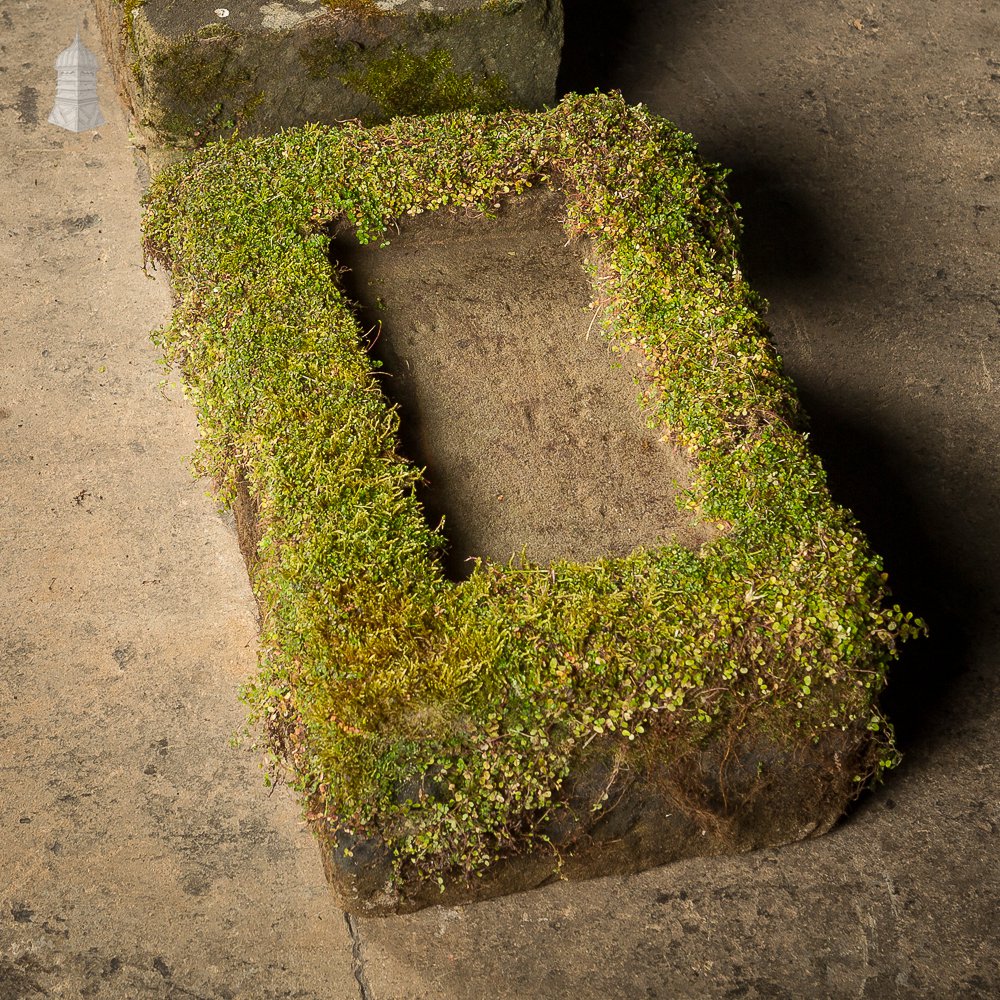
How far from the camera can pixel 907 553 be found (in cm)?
434

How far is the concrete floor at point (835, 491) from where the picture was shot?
334 cm

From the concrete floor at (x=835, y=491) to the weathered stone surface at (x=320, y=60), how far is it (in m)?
0.79

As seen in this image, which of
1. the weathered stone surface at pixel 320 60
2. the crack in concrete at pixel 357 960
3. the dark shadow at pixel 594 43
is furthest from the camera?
the dark shadow at pixel 594 43

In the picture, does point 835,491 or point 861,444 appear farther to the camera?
point 861,444

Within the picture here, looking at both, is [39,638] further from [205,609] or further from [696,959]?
[696,959]

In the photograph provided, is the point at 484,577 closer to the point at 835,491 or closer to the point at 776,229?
the point at 835,491

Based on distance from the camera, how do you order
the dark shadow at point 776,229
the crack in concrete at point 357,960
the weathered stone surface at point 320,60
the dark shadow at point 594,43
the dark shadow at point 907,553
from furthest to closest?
the dark shadow at point 594,43
the dark shadow at point 776,229
the weathered stone surface at point 320,60
the dark shadow at point 907,553
the crack in concrete at point 357,960

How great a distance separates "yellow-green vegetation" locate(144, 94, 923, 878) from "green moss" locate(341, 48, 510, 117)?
0.82m

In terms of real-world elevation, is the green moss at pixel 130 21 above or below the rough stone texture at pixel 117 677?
above

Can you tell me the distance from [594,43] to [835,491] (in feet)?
9.33

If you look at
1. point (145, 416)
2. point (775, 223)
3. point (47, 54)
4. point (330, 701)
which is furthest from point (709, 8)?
point (330, 701)

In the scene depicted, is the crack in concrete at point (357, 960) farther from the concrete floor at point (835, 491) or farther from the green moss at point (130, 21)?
the green moss at point (130, 21)

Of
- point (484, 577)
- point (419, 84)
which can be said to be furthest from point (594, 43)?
point (484, 577)

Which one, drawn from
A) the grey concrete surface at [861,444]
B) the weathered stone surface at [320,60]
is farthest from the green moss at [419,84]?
the grey concrete surface at [861,444]
